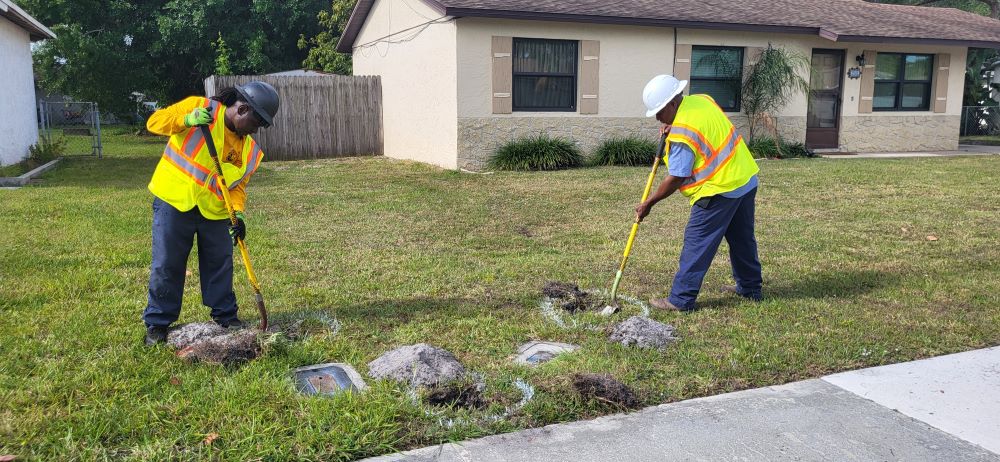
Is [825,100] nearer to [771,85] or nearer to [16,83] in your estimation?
[771,85]

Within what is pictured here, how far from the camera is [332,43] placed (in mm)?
26453

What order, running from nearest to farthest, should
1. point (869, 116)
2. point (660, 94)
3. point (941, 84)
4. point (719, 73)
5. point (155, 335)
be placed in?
point (155, 335) < point (660, 94) < point (719, 73) < point (869, 116) < point (941, 84)

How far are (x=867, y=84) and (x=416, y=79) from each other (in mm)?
10515

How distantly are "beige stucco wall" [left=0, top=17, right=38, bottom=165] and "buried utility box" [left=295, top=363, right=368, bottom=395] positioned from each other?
12.9 m

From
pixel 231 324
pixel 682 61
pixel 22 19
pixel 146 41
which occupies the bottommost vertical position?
pixel 231 324

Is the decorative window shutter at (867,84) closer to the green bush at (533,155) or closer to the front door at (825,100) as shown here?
the front door at (825,100)

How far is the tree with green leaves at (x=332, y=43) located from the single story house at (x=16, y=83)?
959 centimetres

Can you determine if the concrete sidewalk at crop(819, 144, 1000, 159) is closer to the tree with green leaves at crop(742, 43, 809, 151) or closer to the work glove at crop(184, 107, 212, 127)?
the tree with green leaves at crop(742, 43, 809, 151)

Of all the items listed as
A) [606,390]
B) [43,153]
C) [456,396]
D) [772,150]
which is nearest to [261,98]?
→ [456,396]

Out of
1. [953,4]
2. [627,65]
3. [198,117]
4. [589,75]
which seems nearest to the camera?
[198,117]

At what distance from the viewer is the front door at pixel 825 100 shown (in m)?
17.8

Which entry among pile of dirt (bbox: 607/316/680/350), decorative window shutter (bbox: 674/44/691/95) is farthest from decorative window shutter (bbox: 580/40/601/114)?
pile of dirt (bbox: 607/316/680/350)

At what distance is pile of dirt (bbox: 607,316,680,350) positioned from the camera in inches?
177

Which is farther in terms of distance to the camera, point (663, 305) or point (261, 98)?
point (663, 305)
